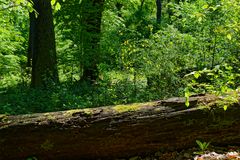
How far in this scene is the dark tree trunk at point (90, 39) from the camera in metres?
12.4

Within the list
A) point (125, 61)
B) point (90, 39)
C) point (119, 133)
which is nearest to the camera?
point (119, 133)

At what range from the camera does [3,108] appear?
905cm

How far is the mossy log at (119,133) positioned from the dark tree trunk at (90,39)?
241 inches

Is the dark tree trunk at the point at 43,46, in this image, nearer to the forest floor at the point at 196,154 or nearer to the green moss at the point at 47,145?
the green moss at the point at 47,145

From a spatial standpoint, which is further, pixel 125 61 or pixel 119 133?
pixel 125 61

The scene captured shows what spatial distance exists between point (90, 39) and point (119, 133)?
6.79 meters

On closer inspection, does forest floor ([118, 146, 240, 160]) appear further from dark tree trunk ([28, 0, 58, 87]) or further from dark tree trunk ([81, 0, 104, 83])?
dark tree trunk ([28, 0, 58, 87])

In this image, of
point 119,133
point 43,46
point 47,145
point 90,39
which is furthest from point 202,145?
point 43,46

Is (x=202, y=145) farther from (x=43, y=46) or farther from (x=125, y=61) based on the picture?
(x=43, y=46)

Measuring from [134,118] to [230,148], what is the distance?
1.70 metres

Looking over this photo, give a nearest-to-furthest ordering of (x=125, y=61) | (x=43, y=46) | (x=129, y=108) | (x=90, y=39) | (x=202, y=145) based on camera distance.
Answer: (x=202, y=145) → (x=129, y=108) → (x=125, y=61) → (x=90, y=39) → (x=43, y=46)

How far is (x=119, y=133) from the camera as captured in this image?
A: 6.06m

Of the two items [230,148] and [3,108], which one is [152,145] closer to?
[230,148]

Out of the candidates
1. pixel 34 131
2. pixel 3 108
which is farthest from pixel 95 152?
pixel 3 108
